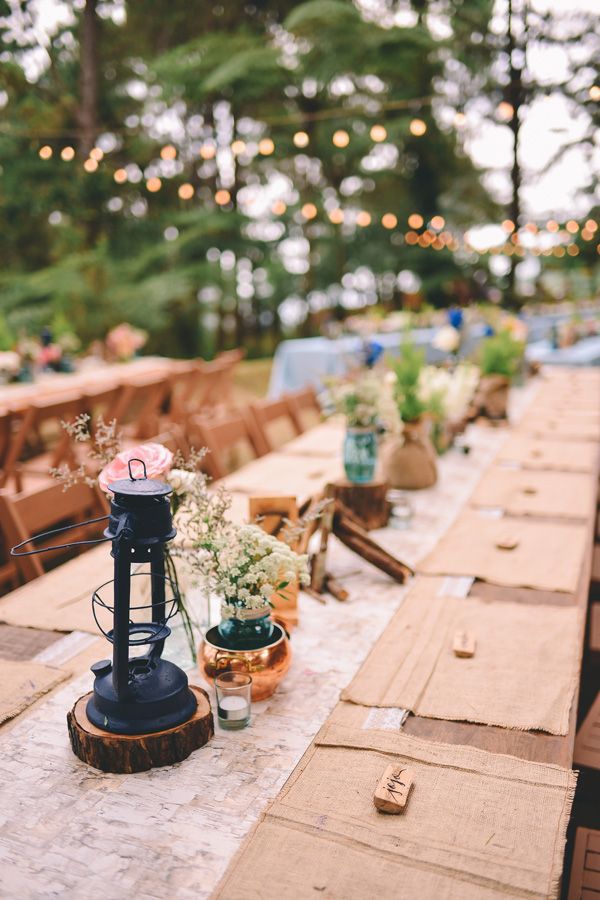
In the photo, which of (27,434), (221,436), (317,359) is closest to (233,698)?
(221,436)

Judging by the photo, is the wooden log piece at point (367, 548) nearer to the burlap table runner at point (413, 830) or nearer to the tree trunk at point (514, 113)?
the burlap table runner at point (413, 830)

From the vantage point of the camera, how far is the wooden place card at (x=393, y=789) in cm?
109

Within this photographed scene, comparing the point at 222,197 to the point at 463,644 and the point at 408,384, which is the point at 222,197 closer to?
the point at 408,384

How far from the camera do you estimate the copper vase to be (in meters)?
1.39

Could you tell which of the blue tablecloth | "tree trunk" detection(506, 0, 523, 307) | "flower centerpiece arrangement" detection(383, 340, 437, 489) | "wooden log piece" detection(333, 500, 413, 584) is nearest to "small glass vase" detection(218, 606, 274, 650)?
"wooden log piece" detection(333, 500, 413, 584)

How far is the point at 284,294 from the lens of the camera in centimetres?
1489

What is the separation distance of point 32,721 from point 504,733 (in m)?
0.82

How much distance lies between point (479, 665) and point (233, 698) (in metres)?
0.53

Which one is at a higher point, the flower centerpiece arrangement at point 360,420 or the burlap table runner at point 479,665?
the flower centerpiece arrangement at point 360,420

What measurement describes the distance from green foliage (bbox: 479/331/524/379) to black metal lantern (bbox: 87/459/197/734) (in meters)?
3.15

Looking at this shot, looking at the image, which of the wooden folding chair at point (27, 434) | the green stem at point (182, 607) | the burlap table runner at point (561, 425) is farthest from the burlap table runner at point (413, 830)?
the wooden folding chair at point (27, 434)

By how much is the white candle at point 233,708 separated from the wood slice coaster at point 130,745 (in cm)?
6

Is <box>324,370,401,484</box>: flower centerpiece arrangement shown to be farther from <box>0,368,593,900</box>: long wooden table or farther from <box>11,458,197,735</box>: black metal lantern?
<box>11,458,197,735</box>: black metal lantern

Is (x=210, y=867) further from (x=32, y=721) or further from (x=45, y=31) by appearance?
(x=45, y=31)
